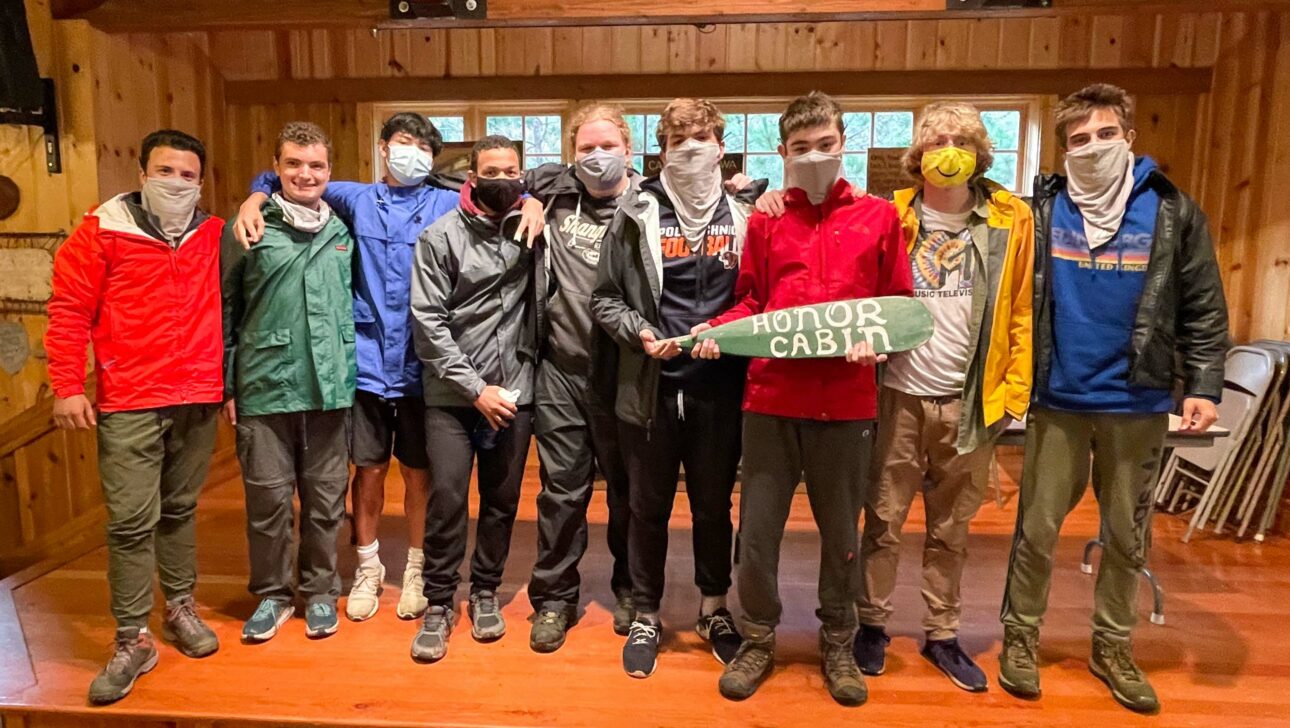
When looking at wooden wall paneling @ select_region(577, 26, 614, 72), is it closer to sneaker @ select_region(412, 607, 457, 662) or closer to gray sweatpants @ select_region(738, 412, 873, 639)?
gray sweatpants @ select_region(738, 412, 873, 639)

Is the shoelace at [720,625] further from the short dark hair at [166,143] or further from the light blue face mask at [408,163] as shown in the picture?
the short dark hair at [166,143]

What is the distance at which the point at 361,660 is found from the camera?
2252 millimetres

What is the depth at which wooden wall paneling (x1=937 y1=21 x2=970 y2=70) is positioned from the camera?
14.0ft

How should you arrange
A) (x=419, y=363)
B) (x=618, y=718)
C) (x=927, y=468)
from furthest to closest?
(x=419, y=363) < (x=927, y=468) < (x=618, y=718)

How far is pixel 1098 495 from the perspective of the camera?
6.91ft

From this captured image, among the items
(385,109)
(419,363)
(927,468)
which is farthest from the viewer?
(385,109)

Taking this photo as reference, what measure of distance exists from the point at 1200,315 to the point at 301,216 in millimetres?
2416

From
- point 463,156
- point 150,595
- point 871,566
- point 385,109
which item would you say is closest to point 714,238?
point 871,566

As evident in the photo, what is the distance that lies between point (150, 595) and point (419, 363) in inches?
38.5

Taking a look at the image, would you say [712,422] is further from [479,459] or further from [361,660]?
[361,660]

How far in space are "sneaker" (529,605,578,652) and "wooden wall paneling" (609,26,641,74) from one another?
3171mm

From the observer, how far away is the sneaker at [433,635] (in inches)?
88.0

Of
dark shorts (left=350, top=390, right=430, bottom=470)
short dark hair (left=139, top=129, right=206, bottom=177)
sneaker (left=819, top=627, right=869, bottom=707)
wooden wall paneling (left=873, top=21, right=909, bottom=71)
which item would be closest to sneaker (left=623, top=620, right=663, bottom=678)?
sneaker (left=819, top=627, right=869, bottom=707)

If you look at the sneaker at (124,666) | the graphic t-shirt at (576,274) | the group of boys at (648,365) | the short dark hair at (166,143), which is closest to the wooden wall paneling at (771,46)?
the group of boys at (648,365)
